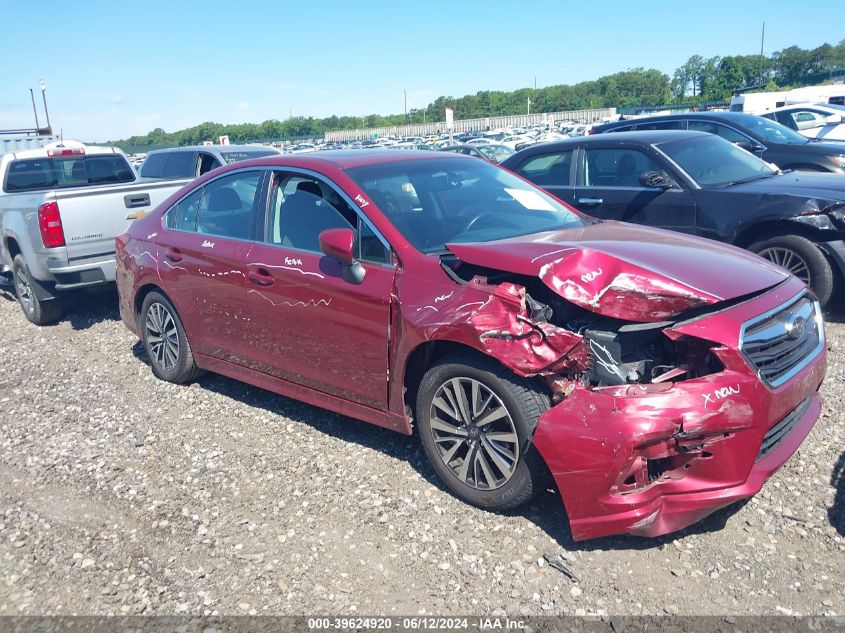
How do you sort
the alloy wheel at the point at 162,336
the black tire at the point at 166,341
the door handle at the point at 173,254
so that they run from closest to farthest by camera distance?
the door handle at the point at 173,254 < the black tire at the point at 166,341 < the alloy wheel at the point at 162,336

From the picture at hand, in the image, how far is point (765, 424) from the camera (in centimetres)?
314

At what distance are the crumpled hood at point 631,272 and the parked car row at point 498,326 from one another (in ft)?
0.04

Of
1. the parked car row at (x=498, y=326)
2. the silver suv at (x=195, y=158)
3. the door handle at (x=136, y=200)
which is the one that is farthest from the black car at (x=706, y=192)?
the silver suv at (x=195, y=158)

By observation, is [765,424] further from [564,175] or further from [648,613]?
[564,175]

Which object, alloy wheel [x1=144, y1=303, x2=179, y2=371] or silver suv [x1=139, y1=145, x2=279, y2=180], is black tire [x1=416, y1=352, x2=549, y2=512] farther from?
silver suv [x1=139, y1=145, x2=279, y2=180]

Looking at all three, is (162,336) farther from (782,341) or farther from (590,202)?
(782,341)

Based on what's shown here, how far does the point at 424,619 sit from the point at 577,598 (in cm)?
64

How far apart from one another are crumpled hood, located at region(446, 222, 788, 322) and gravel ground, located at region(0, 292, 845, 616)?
1098mm

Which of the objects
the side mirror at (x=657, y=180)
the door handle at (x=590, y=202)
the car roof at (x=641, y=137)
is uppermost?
the car roof at (x=641, y=137)

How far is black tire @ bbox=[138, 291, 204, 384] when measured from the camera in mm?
5667

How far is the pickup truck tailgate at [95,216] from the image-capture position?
24.6ft

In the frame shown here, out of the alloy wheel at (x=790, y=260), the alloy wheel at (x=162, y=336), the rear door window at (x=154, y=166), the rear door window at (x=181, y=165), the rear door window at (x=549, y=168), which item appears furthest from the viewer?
the rear door window at (x=154, y=166)

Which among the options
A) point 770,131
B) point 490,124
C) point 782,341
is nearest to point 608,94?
point 490,124

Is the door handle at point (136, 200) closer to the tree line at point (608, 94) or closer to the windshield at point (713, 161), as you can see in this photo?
the windshield at point (713, 161)
